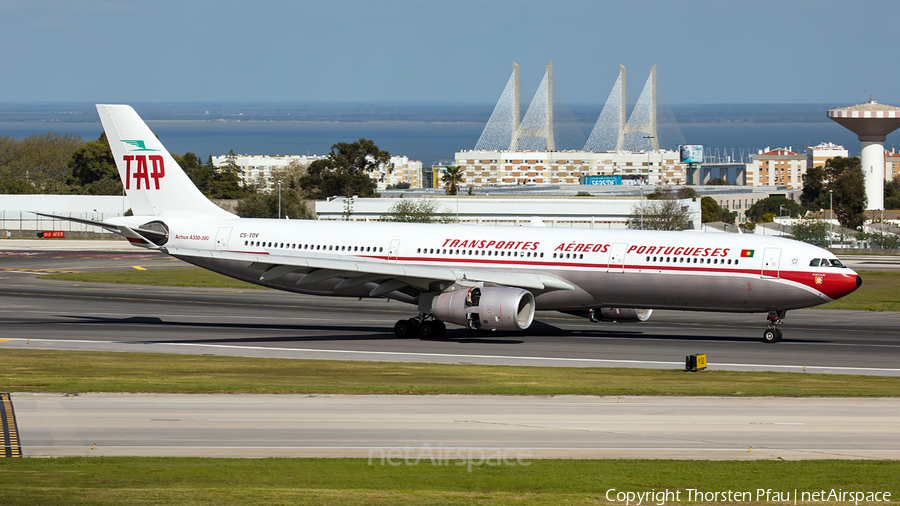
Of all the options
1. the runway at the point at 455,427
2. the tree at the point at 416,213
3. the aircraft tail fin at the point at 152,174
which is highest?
the aircraft tail fin at the point at 152,174

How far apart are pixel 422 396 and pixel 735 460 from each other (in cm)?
900

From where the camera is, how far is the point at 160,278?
6303cm

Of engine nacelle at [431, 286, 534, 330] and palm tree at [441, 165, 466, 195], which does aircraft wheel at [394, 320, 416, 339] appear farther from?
palm tree at [441, 165, 466, 195]

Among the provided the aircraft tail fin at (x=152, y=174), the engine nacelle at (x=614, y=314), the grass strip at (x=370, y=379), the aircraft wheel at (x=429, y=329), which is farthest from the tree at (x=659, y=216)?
the grass strip at (x=370, y=379)

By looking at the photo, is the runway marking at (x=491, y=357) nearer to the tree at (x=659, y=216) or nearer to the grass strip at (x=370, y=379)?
the grass strip at (x=370, y=379)

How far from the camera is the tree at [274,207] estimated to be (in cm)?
12186

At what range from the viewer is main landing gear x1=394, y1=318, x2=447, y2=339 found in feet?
126

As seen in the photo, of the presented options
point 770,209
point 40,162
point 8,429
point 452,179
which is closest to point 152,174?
point 8,429

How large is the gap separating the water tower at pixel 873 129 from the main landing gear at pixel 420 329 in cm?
15824

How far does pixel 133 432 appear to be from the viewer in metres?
19.7

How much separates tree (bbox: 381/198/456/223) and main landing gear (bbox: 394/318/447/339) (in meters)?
60.9

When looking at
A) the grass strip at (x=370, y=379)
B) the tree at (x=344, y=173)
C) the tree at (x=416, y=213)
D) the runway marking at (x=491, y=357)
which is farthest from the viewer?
the tree at (x=344, y=173)

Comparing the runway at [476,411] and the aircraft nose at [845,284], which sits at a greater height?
the aircraft nose at [845,284]

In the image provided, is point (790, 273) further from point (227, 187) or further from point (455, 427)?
point (227, 187)
